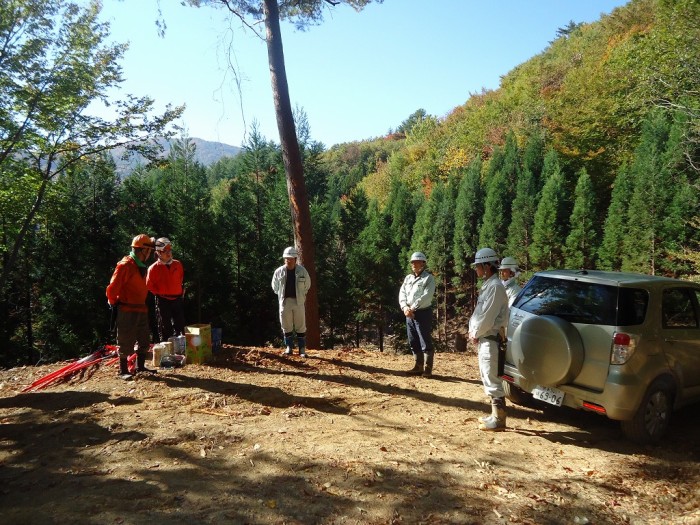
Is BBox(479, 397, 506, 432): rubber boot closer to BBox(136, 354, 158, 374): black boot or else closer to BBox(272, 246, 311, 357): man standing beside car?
BBox(272, 246, 311, 357): man standing beside car

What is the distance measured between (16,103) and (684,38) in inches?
817

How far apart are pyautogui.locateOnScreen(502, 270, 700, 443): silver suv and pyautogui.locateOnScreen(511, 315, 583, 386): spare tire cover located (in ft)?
0.03

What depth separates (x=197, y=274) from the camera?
2356cm

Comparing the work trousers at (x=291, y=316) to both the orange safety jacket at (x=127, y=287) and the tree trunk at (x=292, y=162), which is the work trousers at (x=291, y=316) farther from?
the orange safety jacket at (x=127, y=287)

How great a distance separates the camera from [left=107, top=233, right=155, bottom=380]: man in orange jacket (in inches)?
239

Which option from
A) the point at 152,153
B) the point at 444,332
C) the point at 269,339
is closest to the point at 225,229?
the point at 269,339

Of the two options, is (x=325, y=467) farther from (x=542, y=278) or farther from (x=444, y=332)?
(x=444, y=332)

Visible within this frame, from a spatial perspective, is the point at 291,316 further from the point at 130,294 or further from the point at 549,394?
A: the point at 549,394

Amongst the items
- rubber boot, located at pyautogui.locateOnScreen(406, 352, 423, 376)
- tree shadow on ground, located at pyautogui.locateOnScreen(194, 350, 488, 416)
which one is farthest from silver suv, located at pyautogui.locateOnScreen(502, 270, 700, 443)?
rubber boot, located at pyautogui.locateOnScreen(406, 352, 423, 376)

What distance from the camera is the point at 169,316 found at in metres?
7.40

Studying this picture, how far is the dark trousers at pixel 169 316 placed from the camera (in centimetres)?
730

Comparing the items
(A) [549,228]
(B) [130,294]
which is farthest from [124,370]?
(A) [549,228]

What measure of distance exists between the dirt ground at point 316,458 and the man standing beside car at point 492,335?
0.76 feet

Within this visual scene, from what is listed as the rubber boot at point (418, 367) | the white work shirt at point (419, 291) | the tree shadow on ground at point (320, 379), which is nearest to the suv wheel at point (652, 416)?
the tree shadow on ground at point (320, 379)
